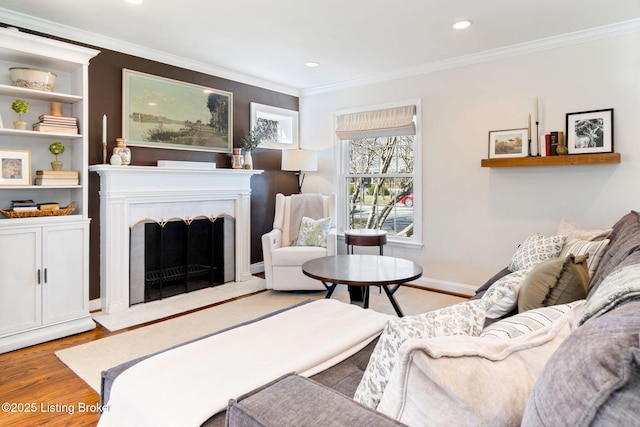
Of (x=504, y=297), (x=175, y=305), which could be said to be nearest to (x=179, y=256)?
(x=175, y=305)

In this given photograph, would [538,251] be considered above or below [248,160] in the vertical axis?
below

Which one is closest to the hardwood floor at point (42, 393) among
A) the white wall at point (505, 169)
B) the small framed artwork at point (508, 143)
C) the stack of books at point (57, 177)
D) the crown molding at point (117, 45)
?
the stack of books at point (57, 177)

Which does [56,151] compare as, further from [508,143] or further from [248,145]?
[508,143]

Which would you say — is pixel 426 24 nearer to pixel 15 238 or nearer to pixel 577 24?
pixel 577 24

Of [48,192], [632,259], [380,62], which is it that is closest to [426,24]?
[380,62]

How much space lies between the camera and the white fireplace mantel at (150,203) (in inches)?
134

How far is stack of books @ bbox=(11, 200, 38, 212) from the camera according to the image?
283cm

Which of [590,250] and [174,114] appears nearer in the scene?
[590,250]

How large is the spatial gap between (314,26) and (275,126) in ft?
7.11

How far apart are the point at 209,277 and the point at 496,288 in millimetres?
3243

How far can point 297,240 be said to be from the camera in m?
4.49

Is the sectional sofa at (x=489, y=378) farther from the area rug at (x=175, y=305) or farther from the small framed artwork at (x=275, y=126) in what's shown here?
the small framed artwork at (x=275, y=126)

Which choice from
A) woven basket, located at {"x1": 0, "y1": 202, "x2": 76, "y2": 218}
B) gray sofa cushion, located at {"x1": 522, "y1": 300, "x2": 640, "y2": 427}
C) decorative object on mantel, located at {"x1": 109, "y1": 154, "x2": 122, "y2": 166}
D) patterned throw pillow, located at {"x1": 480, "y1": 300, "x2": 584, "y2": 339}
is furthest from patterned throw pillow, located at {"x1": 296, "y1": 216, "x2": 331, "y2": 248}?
gray sofa cushion, located at {"x1": 522, "y1": 300, "x2": 640, "y2": 427}

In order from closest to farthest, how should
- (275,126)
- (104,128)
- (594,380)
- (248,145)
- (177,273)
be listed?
(594,380) → (104,128) → (177,273) → (248,145) → (275,126)
